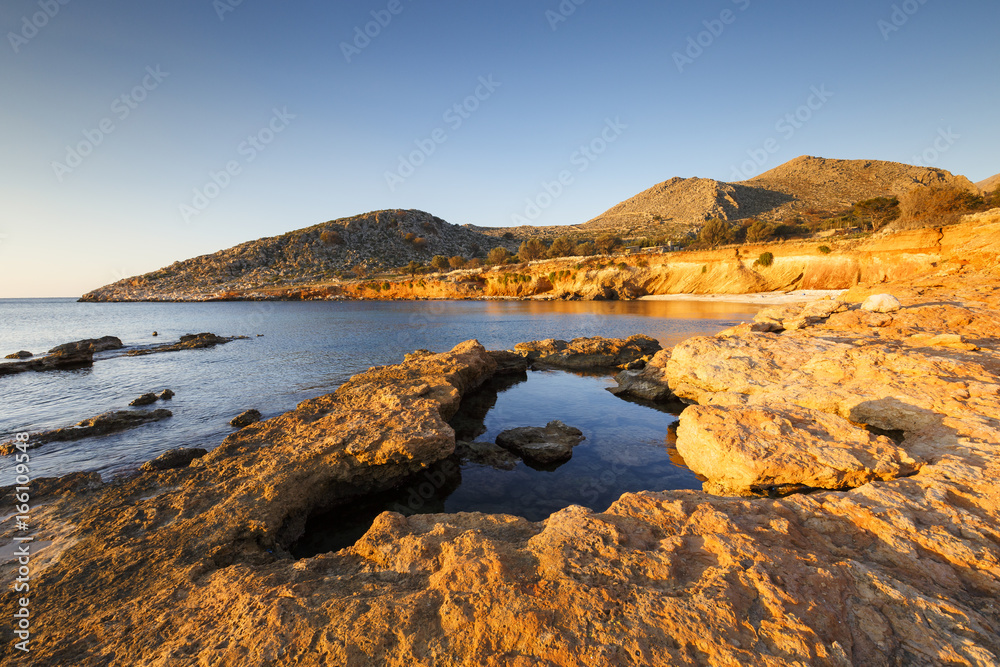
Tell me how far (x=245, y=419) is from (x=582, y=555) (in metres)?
10.7

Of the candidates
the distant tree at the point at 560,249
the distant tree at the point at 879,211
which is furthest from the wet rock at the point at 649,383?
the distant tree at the point at 560,249

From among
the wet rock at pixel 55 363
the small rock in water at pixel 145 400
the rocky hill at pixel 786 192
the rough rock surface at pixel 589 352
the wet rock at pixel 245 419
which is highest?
the rocky hill at pixel 786 192

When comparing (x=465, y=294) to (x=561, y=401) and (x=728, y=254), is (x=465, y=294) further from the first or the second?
(x=561, y=401)

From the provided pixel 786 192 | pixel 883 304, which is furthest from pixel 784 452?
pixel 786 192

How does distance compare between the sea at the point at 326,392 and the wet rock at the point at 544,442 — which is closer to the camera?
the sea at the point at 326,392

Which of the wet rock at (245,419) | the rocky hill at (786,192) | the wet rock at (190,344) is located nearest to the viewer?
the wet rock at (245,419)

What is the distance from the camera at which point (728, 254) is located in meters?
44.2

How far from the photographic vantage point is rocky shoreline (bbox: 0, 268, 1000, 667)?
Answer: 101 inches

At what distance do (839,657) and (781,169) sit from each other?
493 feet

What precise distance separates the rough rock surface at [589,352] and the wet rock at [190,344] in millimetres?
21195

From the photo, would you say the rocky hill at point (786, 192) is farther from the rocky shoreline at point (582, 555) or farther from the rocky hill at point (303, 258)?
the rocky shoreline at point (582, 555)

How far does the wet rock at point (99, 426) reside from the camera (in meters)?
9.32

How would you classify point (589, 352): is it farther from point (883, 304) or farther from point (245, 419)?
point (245, 419)

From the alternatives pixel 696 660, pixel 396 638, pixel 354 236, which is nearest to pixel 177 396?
pixel 396 638
